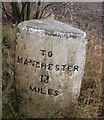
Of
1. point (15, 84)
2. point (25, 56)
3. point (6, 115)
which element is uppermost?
point (25, 56)

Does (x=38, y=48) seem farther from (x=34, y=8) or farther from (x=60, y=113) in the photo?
(x=34, y=8)

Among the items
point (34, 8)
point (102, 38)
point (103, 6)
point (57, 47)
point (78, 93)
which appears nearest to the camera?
point (57, 47)

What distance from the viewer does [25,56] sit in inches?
168

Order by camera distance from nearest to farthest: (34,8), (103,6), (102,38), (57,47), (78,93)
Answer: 1. (57,47)
2. (78,93)
3. (34,8)
4. (102,38)
5. (103,6)

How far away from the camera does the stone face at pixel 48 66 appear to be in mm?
4164

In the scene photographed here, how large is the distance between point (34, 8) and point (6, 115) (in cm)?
283

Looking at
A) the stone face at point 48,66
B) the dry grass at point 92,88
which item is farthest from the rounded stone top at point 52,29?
the dry grass at point 92,88

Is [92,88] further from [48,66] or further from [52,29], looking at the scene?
[52,29]

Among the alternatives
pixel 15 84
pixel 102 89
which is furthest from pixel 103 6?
pixel 15 84

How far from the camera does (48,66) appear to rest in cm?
422

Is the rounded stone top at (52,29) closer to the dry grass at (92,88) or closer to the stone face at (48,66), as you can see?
the stone face at (48,66)

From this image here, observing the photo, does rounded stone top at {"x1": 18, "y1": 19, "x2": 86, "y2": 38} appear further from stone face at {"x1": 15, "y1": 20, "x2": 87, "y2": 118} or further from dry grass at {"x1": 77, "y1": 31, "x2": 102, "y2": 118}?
dry grass at {"x1": 77, "y1": 31, "x2": 102, "y2": 118}

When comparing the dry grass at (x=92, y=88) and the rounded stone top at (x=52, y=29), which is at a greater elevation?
the rounded stone top at (x=52, y=29)

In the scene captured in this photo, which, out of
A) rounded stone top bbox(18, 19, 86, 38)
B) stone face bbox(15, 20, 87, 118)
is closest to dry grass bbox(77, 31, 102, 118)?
stone face bbox(15, 20, 87, 118)
